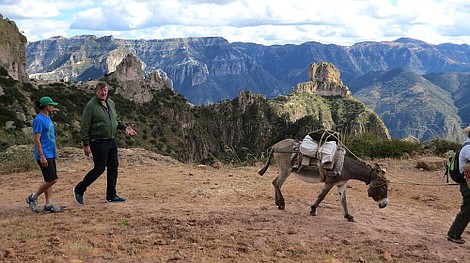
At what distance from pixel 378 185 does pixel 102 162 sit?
4619 mm

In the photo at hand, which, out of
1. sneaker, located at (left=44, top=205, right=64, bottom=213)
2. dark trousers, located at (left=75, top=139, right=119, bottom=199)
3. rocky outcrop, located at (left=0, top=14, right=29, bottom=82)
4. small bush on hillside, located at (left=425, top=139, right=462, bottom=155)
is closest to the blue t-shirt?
dark trousers, located at (left=75, top=139, right=119, bottom=199)

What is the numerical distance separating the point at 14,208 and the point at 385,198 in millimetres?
6307

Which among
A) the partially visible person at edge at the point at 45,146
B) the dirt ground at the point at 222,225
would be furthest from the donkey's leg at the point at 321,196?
the partially visible person at edge at the point at 45,146

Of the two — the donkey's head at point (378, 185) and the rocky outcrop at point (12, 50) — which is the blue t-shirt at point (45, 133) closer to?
the donkey's head at point (378, 185)

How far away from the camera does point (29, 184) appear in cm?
1035

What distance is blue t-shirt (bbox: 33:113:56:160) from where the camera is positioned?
7.02 meters

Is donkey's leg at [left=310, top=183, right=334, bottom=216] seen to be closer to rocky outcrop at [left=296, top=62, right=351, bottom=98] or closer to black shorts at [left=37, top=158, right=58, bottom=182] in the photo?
black shorts at [left=37, top=158, right=58, bottom=182]

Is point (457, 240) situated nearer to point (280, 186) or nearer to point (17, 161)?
point (280, 186)

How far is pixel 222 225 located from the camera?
650 centimetres

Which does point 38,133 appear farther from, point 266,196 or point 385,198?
point 385,198

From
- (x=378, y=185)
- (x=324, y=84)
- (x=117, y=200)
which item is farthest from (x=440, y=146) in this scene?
(x=324, y=84)

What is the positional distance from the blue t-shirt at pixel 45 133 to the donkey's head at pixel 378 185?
17.2 ft

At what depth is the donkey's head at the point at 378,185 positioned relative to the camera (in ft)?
23.7

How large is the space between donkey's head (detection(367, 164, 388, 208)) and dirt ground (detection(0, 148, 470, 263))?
0.40 metres
